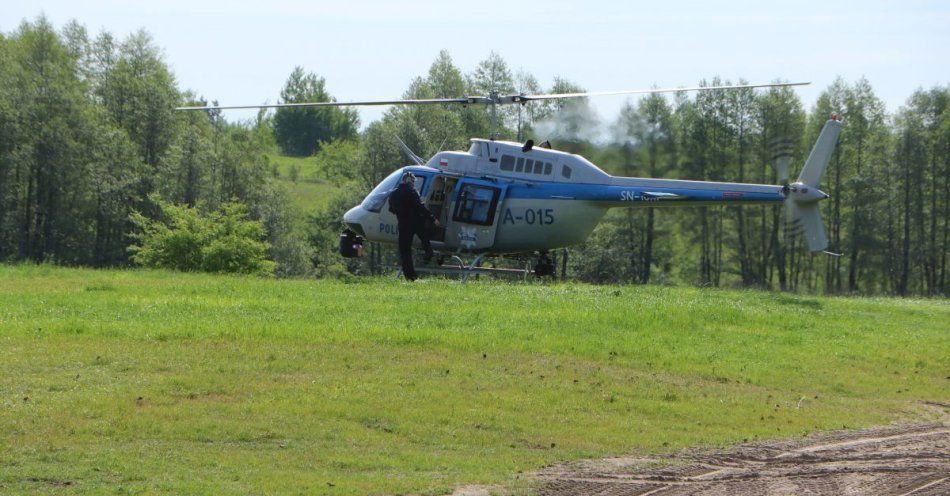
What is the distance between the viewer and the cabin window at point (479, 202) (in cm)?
2772

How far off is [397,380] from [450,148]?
168ft

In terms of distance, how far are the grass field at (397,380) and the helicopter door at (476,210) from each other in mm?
3412

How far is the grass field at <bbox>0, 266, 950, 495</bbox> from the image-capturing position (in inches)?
486

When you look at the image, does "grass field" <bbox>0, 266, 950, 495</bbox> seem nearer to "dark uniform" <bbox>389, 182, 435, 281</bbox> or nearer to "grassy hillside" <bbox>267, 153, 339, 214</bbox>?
"dark uniform" <bbox>389, 182, 435, 281</bbox>

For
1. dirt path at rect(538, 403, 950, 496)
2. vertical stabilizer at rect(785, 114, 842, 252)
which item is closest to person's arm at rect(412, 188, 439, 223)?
vertical stabilizer at rect(785, 114, 842, 252)

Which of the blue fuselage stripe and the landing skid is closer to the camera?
the blue fuselage stripe

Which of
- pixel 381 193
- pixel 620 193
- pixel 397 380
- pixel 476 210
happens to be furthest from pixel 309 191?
pixel 397 380

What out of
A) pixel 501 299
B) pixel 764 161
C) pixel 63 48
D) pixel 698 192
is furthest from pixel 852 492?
pixel 63 48

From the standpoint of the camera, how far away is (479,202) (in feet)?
91.0

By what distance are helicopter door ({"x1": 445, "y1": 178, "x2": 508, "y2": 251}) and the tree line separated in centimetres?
2857

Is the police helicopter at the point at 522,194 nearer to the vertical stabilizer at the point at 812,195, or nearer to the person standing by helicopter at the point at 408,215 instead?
the vertical stabilizer at the point at 812,195

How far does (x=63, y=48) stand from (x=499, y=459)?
75365 mm

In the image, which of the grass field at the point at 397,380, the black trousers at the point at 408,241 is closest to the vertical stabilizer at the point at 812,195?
the grass field at the point at 397,380

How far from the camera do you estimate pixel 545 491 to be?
11.6 metres
